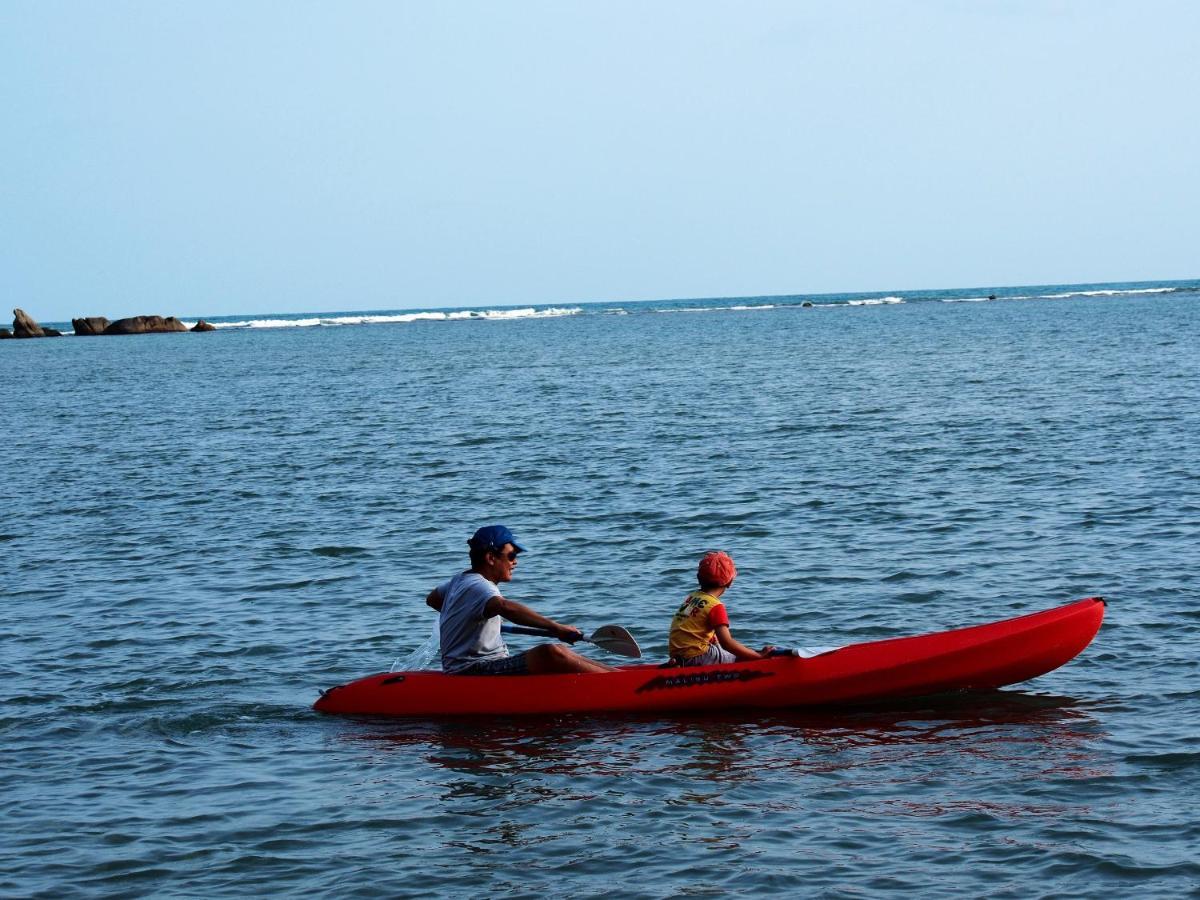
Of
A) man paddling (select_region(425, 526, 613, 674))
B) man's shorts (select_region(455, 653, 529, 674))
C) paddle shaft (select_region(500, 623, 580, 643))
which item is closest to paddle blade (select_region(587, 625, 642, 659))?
man paddling (select_region(425, 526, 613, 674))

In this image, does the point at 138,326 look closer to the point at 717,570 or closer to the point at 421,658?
the point at 421,658

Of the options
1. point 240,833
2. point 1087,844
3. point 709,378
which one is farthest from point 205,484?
point 709,378

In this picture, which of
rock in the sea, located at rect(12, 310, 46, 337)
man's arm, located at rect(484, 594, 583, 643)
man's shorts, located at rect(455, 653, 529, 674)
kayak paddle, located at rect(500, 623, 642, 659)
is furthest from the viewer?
rock in the sea, located at rect(12, 310, 46, 337)

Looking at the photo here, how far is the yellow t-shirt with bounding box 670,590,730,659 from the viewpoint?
9.89m

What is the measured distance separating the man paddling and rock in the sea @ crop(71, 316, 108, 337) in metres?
123

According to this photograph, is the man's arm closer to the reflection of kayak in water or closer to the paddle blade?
the reflection of kayak in water

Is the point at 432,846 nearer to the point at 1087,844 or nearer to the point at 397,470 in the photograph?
the point at 1087,844

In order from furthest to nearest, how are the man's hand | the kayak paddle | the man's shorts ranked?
the kayak paddle → the man's shorts → the man's hand

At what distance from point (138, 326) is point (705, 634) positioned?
12520 centimetres

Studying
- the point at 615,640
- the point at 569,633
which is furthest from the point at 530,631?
the point at 615,640

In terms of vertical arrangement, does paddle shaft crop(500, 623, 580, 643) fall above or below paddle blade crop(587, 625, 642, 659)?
above

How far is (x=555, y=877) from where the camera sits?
7062 millimetres

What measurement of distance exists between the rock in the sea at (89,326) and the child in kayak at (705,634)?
12423 centimetres

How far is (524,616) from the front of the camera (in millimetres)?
9578
